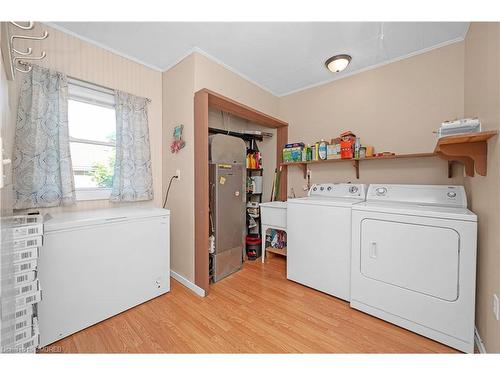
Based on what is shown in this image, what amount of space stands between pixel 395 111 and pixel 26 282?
337cm

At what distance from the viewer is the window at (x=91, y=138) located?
6.07 feet

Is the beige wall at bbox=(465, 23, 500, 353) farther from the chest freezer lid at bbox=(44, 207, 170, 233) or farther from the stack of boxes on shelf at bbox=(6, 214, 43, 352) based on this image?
the stack of boxes on shelf at bbox=(6, 214, 43, 352)

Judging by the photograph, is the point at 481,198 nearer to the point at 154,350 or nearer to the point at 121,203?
the point at 154,350

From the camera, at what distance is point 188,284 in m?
2.09

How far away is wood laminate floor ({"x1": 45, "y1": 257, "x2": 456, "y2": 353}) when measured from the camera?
1336mm

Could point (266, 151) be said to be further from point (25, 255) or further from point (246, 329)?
point (25, 255)

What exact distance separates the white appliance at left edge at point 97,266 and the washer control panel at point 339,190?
5.86 ft

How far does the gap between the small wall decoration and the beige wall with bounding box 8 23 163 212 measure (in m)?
0.31

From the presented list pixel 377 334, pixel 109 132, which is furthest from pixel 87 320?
pixel 377 334

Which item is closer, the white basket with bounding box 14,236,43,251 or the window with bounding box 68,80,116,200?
the white basket with bounding box 14,236,43,251

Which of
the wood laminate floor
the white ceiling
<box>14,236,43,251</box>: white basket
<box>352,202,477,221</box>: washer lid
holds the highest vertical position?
the white ceiling

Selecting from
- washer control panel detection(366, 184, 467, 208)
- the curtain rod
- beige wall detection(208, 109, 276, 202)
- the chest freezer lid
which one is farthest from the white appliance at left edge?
washer control panel detection(366, 184, 467, 208)

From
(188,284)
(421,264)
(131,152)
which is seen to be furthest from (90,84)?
(421,264)

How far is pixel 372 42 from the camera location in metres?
1.92
